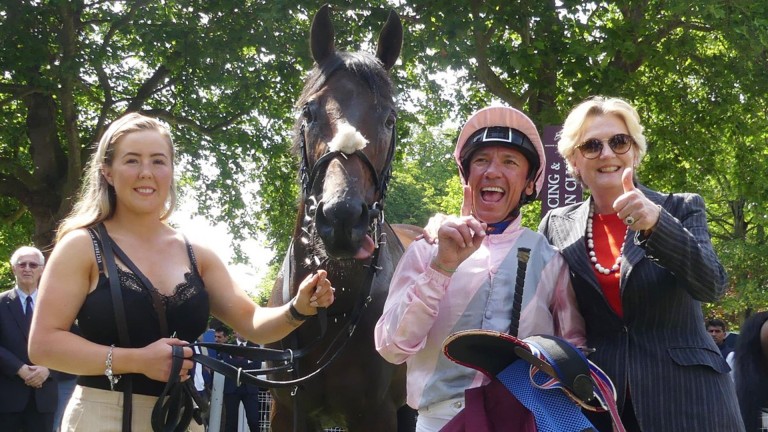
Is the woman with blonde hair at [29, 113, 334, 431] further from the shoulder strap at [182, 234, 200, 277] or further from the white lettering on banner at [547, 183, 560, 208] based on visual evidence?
the white lettering on banner at [547, 183, 560, 208]

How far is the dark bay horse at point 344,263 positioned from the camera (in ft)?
13.3

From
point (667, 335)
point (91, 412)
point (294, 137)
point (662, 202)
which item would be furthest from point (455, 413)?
point (294, 137)

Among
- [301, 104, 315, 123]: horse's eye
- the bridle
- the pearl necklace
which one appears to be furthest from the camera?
[301, 104, 315, 123]: horse's eye

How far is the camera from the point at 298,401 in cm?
441

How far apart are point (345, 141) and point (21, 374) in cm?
534

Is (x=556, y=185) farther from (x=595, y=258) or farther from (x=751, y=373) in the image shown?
(x=595, y=258)

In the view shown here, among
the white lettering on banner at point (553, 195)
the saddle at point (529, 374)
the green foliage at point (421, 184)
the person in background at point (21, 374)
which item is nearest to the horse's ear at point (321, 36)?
the saddle at point (529, 374)

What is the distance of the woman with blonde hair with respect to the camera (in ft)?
9.12

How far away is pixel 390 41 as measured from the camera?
16.5 ft

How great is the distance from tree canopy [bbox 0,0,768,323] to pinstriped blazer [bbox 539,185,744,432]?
6.28m

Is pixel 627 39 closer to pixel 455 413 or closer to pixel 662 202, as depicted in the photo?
pixel 662 202

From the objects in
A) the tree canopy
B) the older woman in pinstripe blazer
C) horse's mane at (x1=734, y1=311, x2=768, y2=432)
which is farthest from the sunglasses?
the tree canopy

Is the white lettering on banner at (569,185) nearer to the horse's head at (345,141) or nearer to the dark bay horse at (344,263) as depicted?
the horse's head at (345,141)

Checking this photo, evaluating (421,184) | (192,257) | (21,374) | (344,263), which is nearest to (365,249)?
(344,263)
